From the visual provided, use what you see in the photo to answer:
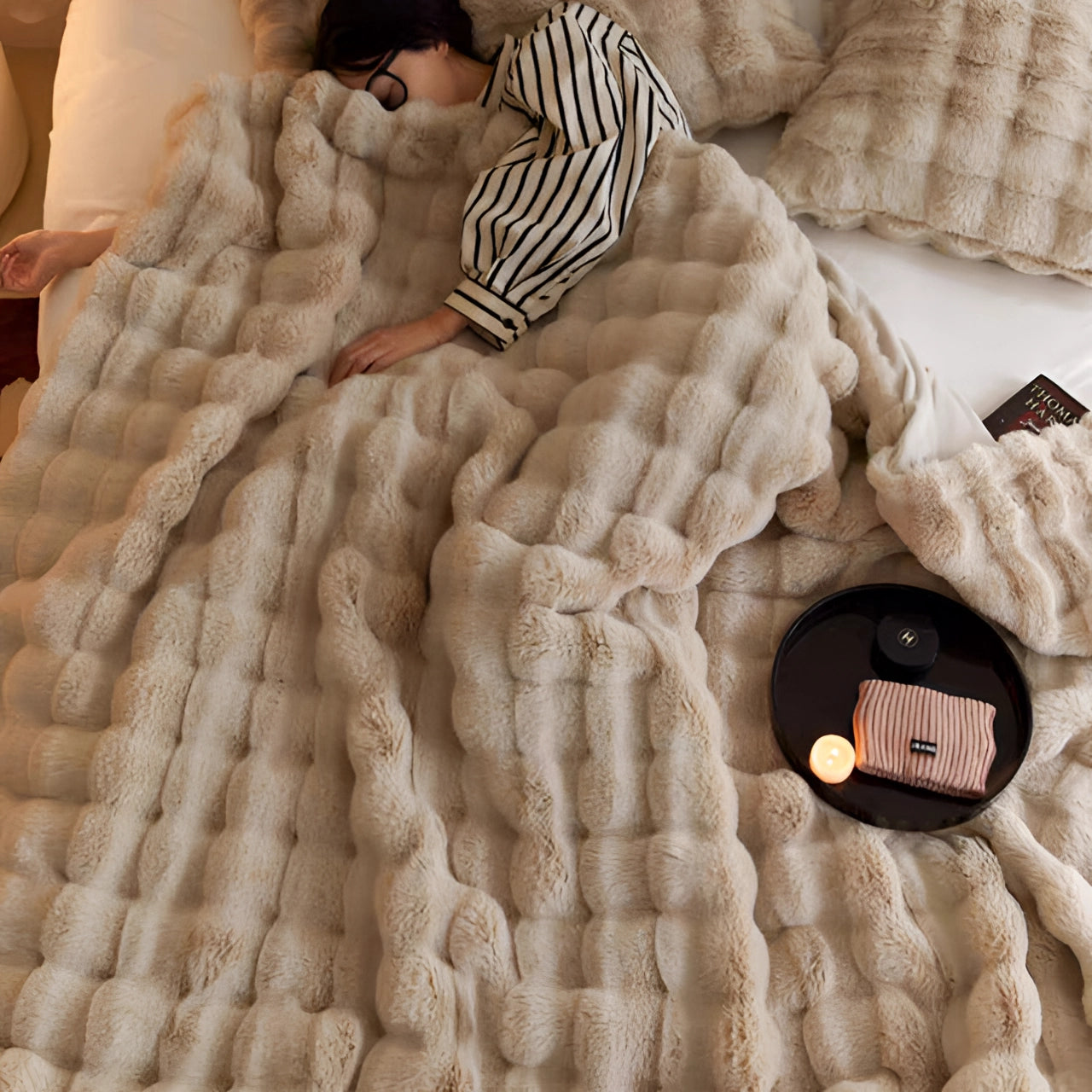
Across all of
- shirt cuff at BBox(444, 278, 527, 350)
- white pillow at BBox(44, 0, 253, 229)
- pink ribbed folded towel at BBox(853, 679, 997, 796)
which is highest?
white pillow at BBox(44, 0, 253, 229)

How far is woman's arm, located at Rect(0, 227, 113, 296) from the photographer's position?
1261 millimetres

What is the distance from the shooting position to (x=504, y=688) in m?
0.86

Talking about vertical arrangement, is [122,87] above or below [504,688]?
above

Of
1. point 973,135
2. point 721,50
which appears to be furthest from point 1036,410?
point 721,50

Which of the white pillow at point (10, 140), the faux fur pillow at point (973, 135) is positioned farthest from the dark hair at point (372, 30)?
the white pillow at point (10, 140)

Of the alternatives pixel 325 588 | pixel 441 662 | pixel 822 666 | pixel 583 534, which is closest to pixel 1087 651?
pixel 822 666

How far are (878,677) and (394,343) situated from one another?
0.61 metres

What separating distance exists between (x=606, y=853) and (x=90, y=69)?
1.26m

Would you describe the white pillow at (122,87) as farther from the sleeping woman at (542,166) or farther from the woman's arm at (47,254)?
the sleeping woman at (542,166)

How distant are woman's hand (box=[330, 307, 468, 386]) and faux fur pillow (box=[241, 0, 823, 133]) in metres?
0.43

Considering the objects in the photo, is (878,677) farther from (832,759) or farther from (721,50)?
(721,50)

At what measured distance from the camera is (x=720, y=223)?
1050 millimetres

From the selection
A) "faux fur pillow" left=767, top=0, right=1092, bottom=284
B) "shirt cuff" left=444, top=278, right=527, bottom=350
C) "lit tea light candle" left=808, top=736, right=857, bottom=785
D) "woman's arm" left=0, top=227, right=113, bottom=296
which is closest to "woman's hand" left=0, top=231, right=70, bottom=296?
"woman's arm" left=0, top=227, right=113, bottom=296

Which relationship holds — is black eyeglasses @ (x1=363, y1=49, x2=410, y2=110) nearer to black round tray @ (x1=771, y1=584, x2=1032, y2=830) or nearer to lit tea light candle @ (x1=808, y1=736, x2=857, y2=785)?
black round tray @ (x1=771, y1=584, x2=1032, y2=830)
